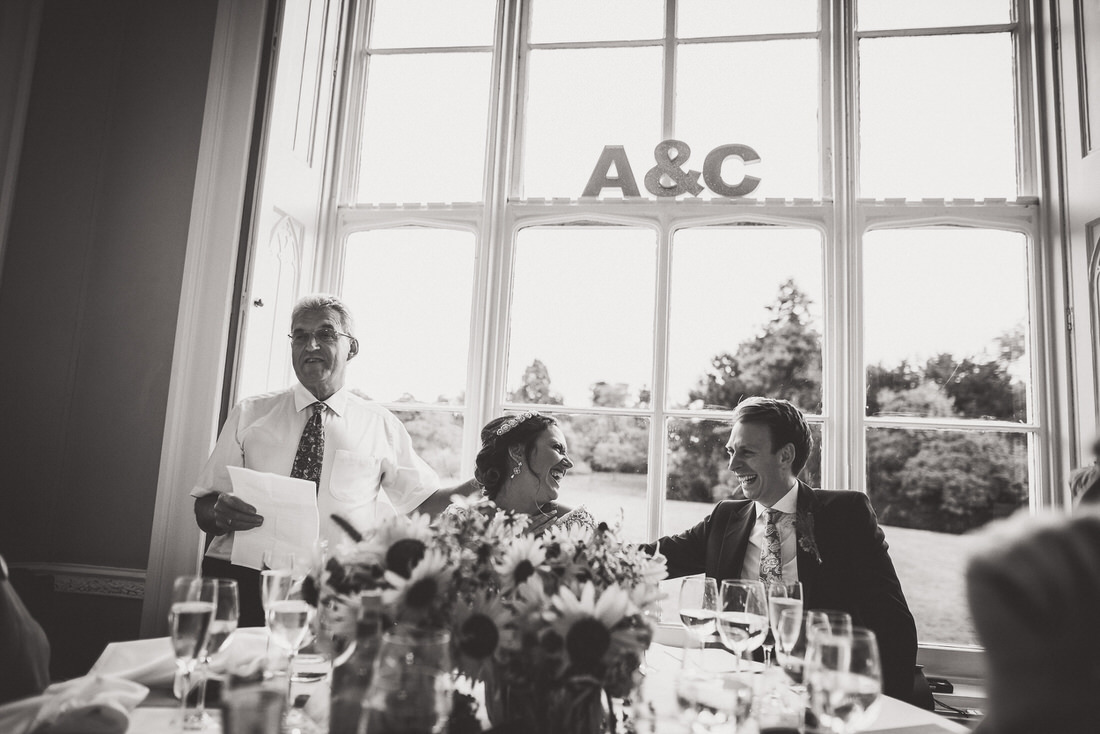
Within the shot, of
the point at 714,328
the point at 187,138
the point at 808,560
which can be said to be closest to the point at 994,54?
the point at 714,328

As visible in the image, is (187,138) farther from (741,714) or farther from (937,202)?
(937,202)

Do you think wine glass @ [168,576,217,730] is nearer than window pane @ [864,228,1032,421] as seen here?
Yes

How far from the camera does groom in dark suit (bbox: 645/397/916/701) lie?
2111 millimetres

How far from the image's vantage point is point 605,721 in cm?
106

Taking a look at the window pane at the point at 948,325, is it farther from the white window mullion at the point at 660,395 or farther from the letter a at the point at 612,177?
the letter a at the point at 612,177

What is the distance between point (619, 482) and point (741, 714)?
6.86 feet

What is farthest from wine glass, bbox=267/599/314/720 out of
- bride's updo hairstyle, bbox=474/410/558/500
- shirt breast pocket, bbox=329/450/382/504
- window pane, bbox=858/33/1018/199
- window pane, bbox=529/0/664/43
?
window pane, bbox=529/0/664/43

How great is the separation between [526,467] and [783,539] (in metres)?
0.89

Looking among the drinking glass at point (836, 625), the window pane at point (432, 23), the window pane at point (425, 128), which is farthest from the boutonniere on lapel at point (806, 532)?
the window pane at point (432, 23)

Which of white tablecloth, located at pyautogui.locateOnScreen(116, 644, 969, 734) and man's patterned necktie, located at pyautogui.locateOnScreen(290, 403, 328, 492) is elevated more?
man's patterned necktie, located at pyautogui.locateOnScreen(290, 403, 328, 492)

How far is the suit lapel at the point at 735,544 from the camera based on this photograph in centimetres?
230

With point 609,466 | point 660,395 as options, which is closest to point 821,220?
point 660,395

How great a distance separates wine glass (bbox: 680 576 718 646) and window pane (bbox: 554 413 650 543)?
5.61 feet

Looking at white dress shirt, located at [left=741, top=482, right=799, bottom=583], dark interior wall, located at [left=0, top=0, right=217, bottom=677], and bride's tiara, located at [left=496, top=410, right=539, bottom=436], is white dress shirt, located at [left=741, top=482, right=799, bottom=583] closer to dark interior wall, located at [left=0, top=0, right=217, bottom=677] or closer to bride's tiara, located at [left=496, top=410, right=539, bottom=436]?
bride's tiara, located at [left=496, top=410, right=539, bottom=436]
